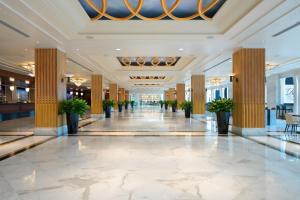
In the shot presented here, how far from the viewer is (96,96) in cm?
1750

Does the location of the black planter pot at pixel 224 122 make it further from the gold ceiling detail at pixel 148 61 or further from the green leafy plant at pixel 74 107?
the gold ceiling detail at pixel 148 61

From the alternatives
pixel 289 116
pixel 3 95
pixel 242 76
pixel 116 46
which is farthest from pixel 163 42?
pixel 3 95

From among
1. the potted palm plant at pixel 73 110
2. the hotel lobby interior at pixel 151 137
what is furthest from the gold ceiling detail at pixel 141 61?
the potted palm plant at pixel 73 110

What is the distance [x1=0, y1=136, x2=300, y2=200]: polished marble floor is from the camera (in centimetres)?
343

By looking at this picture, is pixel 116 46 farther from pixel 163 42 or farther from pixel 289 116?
pixel 289 116

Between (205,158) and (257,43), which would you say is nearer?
(205,158)

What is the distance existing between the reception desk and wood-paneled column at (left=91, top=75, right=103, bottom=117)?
5.22m

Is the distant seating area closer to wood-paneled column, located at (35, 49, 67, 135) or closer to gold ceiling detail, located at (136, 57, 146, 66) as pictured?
gold ceiling detail, located at (136, 57, 146, 66)

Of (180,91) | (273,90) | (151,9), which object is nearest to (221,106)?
(151,9)

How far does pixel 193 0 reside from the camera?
6.54 meters

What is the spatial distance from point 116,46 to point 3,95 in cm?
1505

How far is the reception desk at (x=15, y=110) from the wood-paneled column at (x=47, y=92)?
320 inches

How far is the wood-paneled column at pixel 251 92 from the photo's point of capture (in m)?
8.83

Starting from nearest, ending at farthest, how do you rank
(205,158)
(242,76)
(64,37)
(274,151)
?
(205,158), (274,151), (64,37), (242,76)
